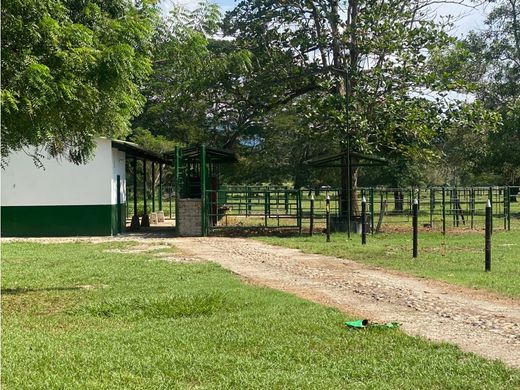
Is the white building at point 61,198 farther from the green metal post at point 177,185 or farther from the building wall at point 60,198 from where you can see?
the green metal post at point 177,185

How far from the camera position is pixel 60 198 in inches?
853

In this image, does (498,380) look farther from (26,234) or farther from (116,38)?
(26,234)

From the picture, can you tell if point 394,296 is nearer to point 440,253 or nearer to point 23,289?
point 23,289

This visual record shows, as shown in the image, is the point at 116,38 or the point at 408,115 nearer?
the point at 116,38

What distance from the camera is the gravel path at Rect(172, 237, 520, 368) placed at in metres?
6.71

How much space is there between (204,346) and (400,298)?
3729 mm

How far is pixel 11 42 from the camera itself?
24.6ft

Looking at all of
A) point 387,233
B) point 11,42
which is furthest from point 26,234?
point 11,42

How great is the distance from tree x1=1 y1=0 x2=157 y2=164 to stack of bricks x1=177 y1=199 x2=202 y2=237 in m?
11.7

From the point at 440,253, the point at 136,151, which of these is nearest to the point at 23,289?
the point at 440,253

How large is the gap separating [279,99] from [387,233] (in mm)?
5820

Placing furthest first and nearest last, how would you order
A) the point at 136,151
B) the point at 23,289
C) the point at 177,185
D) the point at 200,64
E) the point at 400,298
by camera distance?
the point at 136,151
the point at 177,185
the point at 200,64
the point at 23,289
the point at 400,298

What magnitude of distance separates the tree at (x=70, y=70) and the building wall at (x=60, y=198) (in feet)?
38.6

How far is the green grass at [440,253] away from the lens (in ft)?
36.0
